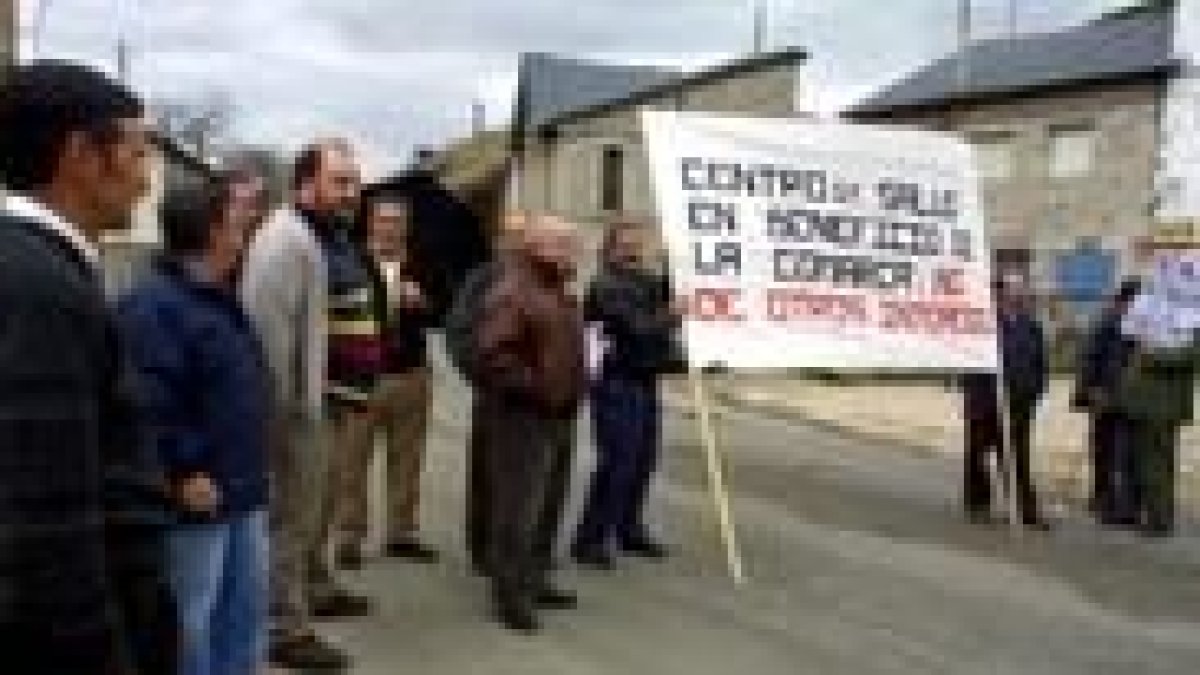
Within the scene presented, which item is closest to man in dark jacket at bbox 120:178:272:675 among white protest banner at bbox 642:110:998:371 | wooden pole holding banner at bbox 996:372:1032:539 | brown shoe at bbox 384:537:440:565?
brown shoe at bbox 384:537:440:565

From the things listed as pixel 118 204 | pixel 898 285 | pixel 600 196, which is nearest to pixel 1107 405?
pixel 898 285

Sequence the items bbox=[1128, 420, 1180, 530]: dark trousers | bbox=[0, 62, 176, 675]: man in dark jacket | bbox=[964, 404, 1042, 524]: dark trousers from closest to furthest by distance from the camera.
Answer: bbox=[0, 62, 176, 675]: man in dark jacket
bbox=[964, 404, 1042, 524]: dark trousers
bbox=[1128, 420, 1180, 530]: dark trousers

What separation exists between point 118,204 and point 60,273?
14.8 inches

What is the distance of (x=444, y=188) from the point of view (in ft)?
27.3

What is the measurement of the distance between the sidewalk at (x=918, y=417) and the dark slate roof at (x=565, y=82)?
22318mm

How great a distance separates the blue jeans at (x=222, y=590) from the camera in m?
4.69

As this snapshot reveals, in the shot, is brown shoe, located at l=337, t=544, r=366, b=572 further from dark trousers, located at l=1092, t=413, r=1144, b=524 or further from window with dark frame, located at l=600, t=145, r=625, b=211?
window with dark frame, located at l=600, t=145, r=625, b=211

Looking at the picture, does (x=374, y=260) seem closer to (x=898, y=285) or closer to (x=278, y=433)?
(x=278, y=433)

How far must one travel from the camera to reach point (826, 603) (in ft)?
27.3

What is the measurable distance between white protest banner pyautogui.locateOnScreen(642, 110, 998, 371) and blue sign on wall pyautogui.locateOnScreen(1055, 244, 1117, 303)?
18826 millimetres

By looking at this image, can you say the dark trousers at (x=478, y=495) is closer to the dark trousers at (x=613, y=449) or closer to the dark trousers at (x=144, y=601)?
the dark trousers at (x=613, y=449)

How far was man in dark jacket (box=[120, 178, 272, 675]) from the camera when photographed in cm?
468

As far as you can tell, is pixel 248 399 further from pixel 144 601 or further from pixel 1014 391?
pixel 1014 391

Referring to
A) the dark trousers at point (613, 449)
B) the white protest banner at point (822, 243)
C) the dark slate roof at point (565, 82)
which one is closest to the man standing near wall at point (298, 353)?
the dark trousers at point (613, 449)
